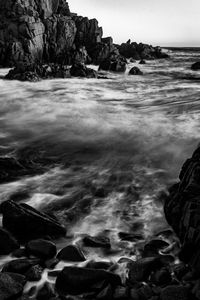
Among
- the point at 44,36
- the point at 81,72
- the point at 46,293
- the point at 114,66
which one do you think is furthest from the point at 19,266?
the point at 44,36

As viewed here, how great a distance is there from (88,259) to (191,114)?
39.5ft

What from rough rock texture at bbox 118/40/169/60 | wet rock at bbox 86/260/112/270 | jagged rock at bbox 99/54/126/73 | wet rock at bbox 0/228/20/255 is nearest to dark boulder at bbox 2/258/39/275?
wet rock at bbox 0/228/20/255

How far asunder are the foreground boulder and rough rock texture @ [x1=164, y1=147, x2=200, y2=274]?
2.09m

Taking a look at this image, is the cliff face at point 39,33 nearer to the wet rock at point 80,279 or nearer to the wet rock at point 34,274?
the wet rock at point 34,274

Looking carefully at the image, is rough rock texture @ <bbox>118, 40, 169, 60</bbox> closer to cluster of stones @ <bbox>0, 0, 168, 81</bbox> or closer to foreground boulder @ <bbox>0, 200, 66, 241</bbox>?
cluster of stones @ <bbox>0, 0, 168, 81</bbox>

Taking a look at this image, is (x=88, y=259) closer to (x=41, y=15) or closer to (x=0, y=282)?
(x=0, y=282)

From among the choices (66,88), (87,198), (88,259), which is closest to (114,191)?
(87,198)

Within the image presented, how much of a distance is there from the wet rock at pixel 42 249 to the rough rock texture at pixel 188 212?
206 centimetres

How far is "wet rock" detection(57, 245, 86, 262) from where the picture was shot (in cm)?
518

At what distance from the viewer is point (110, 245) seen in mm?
5637

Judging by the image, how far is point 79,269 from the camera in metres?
4.61

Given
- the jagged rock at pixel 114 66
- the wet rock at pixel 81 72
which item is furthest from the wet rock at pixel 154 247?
the jagged rock at pixel 114 66

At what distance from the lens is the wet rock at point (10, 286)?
415cm

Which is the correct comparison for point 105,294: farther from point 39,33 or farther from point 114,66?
point 39,33
